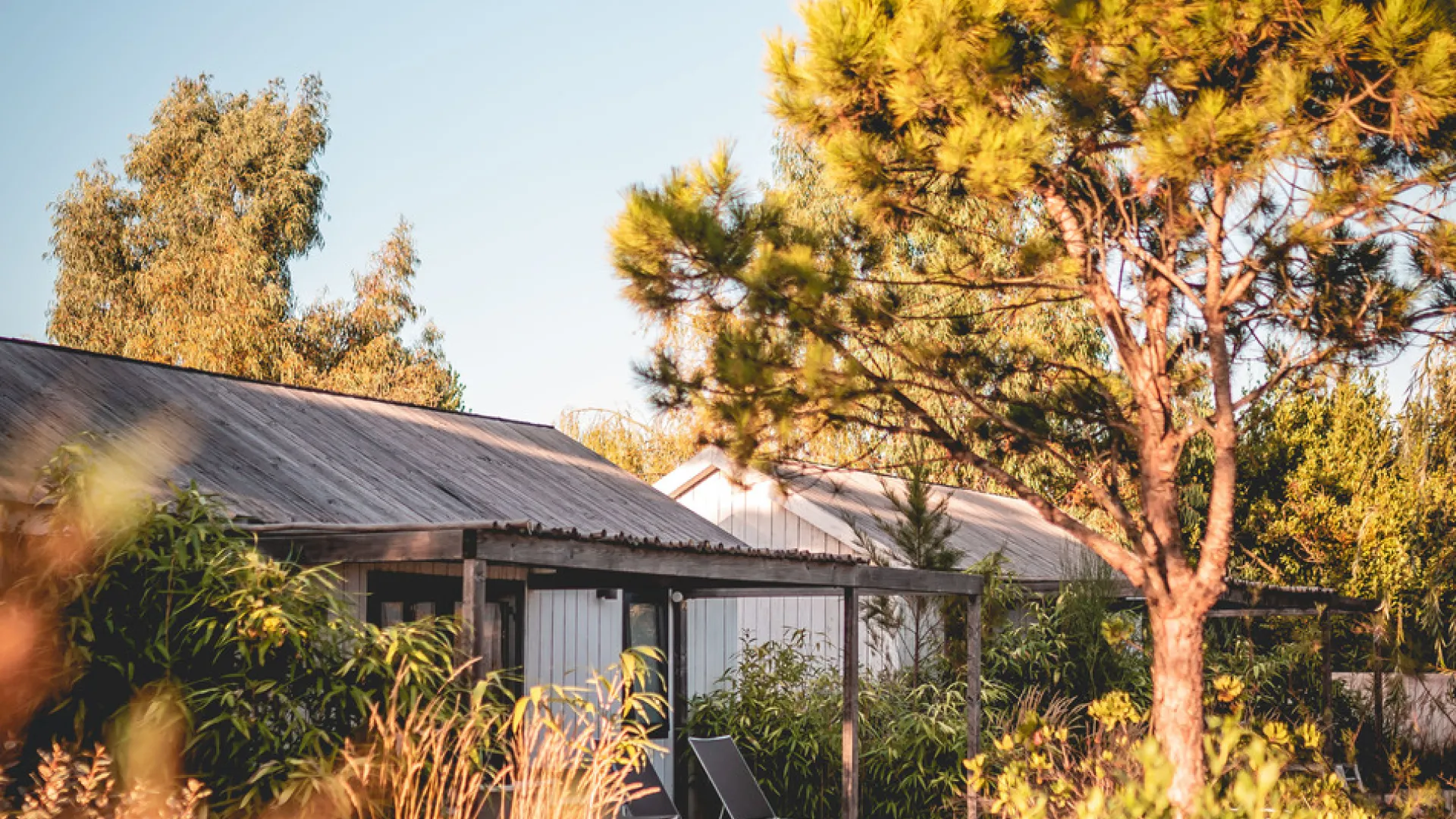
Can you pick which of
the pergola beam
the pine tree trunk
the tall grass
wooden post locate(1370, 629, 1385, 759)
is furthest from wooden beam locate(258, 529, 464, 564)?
wooden post locate(1370, 629, 1385, 759)

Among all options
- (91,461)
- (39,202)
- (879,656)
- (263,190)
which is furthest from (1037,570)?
(39,202)

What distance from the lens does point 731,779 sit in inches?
432

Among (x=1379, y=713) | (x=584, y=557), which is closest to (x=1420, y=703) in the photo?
(x=1379, y=713)

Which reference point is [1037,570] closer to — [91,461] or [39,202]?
[91,461]

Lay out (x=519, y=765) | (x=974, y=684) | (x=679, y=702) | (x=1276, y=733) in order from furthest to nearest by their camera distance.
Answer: (x=679, y=702)
(x=974, y=684)
(x=1276, y=733)
(x=519, y=765)

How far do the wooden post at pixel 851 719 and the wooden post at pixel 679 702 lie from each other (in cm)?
313

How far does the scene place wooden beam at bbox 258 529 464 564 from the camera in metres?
6.54

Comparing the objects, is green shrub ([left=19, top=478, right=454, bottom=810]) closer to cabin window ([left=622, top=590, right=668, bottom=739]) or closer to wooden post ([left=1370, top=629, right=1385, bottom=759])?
cabin window ([left=622, top=590, right=668, bottom=739])

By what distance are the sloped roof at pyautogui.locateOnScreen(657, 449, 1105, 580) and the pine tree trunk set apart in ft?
10.6

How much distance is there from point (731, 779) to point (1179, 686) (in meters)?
3.86

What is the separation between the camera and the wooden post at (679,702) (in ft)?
40.8

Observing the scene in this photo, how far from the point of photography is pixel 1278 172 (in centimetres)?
815

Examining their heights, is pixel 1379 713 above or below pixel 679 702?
below

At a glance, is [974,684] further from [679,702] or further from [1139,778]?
[679,702]
